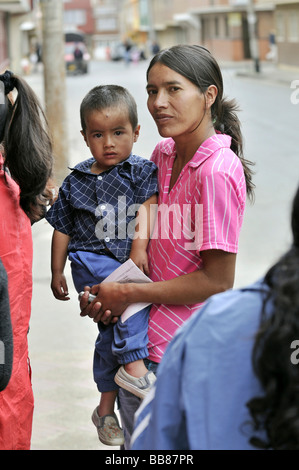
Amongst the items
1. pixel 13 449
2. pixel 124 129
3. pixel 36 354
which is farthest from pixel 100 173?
pixel 36 354

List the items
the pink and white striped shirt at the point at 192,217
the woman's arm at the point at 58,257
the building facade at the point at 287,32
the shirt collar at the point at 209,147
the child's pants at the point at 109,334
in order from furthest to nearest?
Result: the building facade at the point at 287,32, the woman's arm at the point at 58,257, the child's pants at the point at 109,334, the shirt collar at the point at 209,147, the pink and white striped shirt at the point at 192,217

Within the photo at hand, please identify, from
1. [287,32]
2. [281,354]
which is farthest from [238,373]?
[287,32]

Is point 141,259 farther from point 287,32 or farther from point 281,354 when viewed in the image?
point 287,32

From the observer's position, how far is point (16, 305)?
103 inches

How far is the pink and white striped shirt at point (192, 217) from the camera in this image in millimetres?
2301

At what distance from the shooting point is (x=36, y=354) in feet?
17.9

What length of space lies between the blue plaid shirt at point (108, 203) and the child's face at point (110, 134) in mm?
35

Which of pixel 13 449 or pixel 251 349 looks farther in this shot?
pixel 13 449

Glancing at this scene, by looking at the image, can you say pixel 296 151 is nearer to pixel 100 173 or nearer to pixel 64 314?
pixel 64 314

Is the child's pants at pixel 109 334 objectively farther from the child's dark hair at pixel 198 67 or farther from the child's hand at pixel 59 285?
the child's dark hair at pixel 198 67

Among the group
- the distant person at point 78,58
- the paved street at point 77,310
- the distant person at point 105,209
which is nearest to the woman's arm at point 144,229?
the distant person at point 105,209

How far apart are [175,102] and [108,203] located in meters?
0.42

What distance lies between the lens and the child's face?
2688 mm

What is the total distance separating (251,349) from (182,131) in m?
1.19
